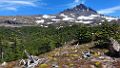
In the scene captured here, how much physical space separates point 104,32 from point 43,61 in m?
32.8

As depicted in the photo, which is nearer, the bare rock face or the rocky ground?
the rocky ground

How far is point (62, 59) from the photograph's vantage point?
60.5 metres

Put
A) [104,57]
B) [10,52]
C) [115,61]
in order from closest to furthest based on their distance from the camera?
[115,61] → [104,57] → [10,52]

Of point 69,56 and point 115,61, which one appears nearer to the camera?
point 115,61

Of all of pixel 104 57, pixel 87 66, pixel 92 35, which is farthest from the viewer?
pixel 92 35

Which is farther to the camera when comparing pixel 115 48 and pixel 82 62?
pixel 115 48

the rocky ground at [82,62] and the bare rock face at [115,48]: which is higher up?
the bare rock face at [115,48]

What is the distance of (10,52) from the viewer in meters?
142

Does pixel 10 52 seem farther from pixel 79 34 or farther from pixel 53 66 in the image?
pixel 53 66

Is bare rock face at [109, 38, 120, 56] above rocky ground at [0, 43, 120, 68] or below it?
above

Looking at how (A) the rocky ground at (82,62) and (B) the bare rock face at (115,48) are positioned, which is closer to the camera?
(A) the rocky ground at (82,62)

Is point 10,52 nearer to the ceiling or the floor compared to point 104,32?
nearer to the floor

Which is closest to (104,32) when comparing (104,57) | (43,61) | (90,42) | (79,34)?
(90,42)

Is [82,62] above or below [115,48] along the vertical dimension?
below
